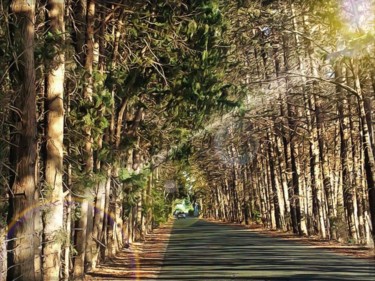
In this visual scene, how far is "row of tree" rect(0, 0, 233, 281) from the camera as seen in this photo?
907 centimetres

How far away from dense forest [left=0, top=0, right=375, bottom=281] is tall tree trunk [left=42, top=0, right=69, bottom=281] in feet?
0.07

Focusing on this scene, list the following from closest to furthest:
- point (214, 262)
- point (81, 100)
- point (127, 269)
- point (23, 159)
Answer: point (23, 159) → point (81, 100) → point (214, 262) → point (127, 269)

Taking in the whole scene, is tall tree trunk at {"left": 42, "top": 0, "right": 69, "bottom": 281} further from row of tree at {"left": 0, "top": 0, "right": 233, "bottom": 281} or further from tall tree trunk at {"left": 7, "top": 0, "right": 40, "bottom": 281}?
tall tree trunk at {"left": 7, "top": 0, "right": 40, "bottom": 281}

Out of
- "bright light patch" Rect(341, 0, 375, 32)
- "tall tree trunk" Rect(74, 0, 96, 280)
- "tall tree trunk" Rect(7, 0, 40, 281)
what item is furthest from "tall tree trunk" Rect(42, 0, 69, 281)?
"bright light patch" Rect(341, 0, 375, 32)

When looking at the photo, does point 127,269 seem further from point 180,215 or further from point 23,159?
point 180,215

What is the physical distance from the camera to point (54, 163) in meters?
11.0

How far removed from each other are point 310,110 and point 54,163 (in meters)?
17.7

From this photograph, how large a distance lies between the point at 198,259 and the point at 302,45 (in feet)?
33.8

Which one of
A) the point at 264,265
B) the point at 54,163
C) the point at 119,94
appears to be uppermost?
the point at 119,94

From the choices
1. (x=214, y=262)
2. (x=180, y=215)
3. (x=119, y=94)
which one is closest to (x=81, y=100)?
(x=119, y=94)

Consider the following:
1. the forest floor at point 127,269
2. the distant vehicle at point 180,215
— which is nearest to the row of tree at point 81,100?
the forest floor at point 127,269

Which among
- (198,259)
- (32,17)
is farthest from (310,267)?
(32,17)

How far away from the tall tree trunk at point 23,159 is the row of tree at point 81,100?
0.02 meters

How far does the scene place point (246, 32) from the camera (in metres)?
21.1
